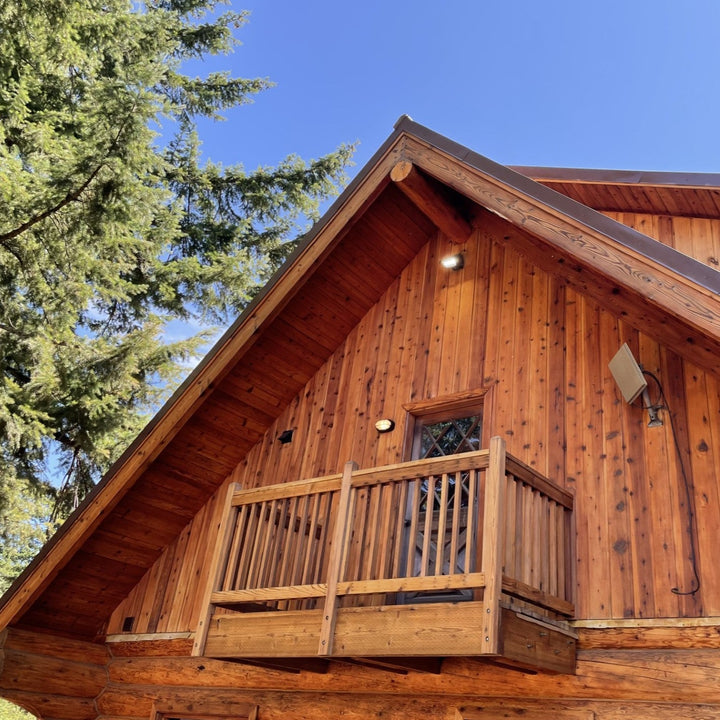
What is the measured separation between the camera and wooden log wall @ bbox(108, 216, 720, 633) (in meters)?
4.88

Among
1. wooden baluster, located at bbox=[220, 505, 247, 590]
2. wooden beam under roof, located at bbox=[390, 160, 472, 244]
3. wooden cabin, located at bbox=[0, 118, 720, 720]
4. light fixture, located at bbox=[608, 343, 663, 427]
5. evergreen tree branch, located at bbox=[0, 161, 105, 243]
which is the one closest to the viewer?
wooden cabin, located at bbox=[0, 118, 720, 720]

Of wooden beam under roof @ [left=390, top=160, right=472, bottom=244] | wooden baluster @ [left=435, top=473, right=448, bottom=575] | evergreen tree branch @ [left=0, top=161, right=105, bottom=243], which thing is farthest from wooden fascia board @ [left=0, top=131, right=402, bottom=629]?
evergreen tree branch @ [left=0, top=161, right=105, bottom=243]

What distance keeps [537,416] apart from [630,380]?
0.87 meters

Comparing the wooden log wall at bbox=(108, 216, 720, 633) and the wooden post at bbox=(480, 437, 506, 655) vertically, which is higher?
the wooden log wall at bbox=(108, 216, 720, 633)

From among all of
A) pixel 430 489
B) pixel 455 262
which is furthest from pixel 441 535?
pixel 455 262

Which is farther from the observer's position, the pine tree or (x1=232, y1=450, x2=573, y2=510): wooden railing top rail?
the pine tree

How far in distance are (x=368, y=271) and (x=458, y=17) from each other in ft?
60.8

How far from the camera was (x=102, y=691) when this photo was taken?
7359 millimetres

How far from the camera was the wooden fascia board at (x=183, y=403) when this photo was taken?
22.4 feet

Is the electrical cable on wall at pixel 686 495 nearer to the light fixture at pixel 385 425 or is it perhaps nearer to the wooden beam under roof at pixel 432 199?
the light fixture at pixel 385 425

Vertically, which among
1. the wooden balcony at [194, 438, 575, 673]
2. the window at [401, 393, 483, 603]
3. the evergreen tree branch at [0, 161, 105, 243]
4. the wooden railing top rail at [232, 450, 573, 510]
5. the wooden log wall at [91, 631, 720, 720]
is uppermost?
the evergreen tree branch at [0, 161, 105, 243]

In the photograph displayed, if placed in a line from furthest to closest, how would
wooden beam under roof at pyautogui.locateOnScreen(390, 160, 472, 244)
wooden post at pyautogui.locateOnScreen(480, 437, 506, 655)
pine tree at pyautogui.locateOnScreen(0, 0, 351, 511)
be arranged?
1. pine tree at pyautogui.locateOnScreen(0, 0, 351, 511)
2. wooden beam under roof at pyautogui.locateOnScreen(390, 160, 472, 244)
3. wooden post at pyautogui.locateOnScreen(480, 437, 506, 655)

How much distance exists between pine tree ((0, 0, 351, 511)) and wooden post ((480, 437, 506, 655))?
246 inches

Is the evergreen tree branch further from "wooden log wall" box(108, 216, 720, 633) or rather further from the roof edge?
the roof edge
